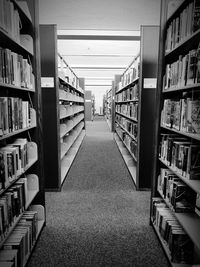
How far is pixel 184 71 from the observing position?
1541 mm

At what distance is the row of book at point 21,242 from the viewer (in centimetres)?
141

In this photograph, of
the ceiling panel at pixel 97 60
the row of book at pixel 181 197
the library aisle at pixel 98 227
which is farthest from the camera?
the ceiling panel at pixel 97 60

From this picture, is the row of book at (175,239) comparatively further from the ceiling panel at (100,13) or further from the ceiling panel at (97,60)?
the ceiling panel at (97,60)

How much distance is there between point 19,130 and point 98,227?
1.38m

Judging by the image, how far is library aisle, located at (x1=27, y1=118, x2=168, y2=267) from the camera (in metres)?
1.77

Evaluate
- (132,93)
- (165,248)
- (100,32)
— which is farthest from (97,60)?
(165,248)

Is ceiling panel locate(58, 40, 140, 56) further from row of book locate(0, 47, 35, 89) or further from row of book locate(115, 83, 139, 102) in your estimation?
row of book locate(0, 47, 35, 89)

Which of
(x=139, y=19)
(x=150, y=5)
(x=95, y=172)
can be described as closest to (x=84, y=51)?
(x=139, y=19)

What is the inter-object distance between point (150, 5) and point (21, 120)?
345 centimetres

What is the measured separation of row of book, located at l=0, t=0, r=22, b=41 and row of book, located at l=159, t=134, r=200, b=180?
1.51m

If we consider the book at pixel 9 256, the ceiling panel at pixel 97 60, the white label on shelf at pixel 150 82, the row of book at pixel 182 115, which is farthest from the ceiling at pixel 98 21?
the book at pixel 9 256

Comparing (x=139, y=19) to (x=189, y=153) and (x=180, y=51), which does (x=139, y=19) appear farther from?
(x=189, y=153)

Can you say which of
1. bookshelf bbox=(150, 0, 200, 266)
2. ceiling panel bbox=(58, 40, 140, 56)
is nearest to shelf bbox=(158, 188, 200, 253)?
bookshelf bbox=(150, 0, 200, 266)

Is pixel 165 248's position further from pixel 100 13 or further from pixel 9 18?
pixel 100 13
